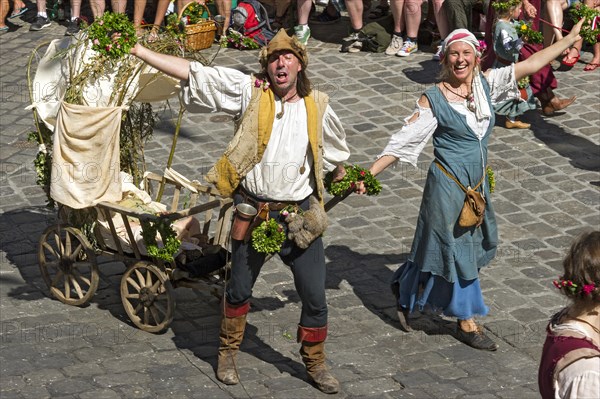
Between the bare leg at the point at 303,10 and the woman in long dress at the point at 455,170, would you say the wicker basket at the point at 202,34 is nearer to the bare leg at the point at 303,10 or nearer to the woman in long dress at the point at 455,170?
the bare leg at the point at 303,10

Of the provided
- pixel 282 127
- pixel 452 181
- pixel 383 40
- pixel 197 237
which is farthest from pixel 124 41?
pixel 383 40

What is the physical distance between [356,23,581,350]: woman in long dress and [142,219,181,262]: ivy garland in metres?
1.29

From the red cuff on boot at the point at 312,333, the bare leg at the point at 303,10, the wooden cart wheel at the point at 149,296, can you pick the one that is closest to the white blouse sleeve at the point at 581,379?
the red cuff on boot at the point at 312,333

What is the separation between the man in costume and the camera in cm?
679

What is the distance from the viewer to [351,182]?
7.09 metres

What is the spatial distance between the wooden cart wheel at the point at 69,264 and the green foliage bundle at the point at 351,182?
177 centimetres

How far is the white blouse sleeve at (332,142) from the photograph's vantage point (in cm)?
697

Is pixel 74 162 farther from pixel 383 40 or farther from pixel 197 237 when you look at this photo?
pixel 383 40

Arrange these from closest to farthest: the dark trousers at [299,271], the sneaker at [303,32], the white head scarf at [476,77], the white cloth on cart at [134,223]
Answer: the dark trousers at [299,271]
the white head scarf at [476,77]
the white cloth on cart at [134,223]
the sneaker at [303,32]

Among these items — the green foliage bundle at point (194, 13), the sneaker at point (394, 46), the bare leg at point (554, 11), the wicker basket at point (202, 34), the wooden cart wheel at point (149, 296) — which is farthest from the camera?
the sneaker at point (394, 46)

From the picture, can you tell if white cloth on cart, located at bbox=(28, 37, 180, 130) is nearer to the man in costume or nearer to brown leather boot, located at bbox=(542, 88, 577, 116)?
the man in costume

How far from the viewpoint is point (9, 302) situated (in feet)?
27.0

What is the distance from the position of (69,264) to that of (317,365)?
6.42ft

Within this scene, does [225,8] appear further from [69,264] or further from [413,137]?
[413,137]
